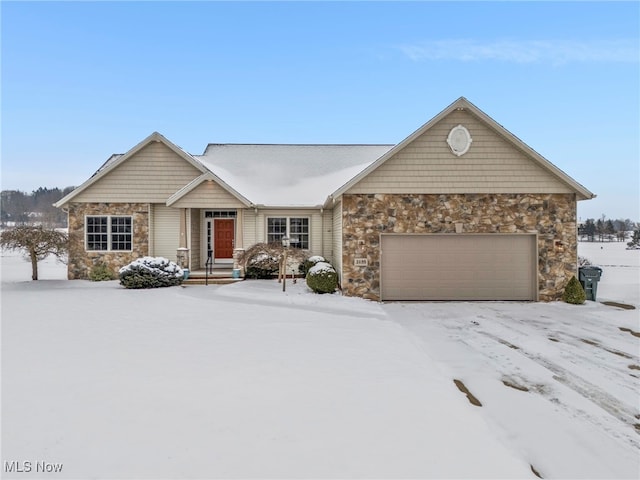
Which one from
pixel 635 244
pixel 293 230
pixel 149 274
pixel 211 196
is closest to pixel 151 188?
pixel 211 196

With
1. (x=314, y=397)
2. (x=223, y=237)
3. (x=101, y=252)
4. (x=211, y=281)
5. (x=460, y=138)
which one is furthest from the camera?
(x=223, y=237)

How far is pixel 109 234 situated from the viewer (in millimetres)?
15680

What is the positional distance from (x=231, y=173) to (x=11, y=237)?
9.21 m

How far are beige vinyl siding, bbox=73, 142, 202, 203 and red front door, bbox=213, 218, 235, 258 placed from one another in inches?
96.8

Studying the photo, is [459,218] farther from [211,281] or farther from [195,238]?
[195,238]

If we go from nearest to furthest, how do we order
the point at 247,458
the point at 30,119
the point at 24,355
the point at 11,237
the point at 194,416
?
1. the point at 247,458
2. the point at 194,416
3. the point at 24,355
4. the point at 11,237
5. the point at 30,119

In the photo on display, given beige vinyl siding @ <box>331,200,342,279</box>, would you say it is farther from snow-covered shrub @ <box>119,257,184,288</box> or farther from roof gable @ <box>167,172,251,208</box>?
snow-covered shrub @ <box>119,257,184,288</box>

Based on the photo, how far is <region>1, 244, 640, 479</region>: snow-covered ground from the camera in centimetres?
322

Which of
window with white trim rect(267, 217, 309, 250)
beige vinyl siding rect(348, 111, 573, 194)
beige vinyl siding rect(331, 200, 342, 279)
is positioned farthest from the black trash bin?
window with white trim rect(267, 217, 309, 250)

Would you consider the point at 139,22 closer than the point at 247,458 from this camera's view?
No

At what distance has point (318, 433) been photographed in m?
3.64

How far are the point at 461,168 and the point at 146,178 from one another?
13.0 m

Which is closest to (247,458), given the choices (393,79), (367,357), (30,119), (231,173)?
(367,357)

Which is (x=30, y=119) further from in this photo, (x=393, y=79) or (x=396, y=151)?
(x=396, y=151)
